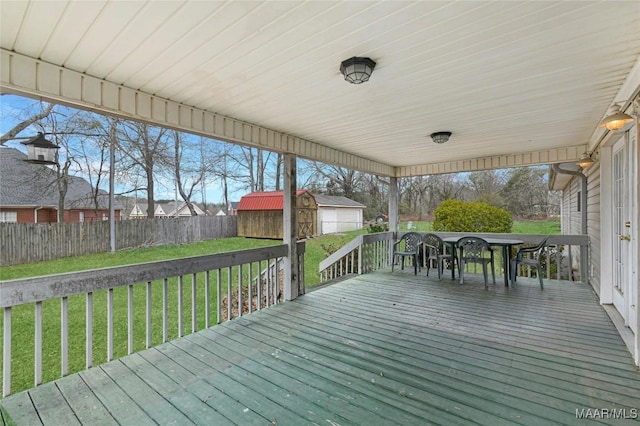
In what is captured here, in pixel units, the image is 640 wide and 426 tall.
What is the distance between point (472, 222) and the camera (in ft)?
28.4

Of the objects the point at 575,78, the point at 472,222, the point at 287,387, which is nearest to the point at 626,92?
the point at 575,78

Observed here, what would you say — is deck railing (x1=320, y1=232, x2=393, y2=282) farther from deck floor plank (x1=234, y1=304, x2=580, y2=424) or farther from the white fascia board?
deck floor plank (x1=234, y1=304, x2=580, y2=424)

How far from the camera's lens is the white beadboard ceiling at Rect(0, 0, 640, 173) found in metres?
1.68

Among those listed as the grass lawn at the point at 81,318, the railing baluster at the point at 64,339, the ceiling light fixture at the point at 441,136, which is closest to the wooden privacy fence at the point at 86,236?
the grass lawn at the point at 81,318

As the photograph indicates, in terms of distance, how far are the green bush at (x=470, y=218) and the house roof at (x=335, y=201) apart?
5.70 meters

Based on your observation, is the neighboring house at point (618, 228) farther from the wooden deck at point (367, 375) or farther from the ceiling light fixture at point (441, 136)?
the ceiling light fixture at point (441, 136)

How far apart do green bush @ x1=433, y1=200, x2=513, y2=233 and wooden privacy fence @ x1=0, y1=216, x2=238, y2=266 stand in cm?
826

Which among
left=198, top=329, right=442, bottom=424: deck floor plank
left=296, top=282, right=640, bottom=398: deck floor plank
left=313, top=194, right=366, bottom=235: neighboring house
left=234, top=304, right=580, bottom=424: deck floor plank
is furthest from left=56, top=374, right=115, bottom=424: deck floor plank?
left=313, top=194, right=366, bottom=235: neighboring house

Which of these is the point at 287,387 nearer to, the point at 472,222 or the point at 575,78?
the point at 575,78

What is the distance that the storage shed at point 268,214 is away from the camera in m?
11.4

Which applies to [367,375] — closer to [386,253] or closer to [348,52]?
[348,52]

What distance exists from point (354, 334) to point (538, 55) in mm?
2949

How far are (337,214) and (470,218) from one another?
22.1 feet

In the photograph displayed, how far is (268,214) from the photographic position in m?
11.5
